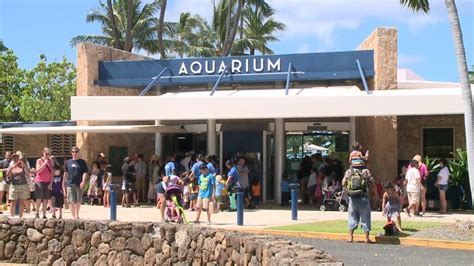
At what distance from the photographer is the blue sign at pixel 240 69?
74.5ft

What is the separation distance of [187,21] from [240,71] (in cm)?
3655

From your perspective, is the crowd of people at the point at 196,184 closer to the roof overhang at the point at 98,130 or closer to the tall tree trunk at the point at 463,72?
the roof overhang at the point at 98,130

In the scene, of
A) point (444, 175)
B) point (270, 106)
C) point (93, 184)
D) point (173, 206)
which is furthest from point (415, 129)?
point (173, 206)

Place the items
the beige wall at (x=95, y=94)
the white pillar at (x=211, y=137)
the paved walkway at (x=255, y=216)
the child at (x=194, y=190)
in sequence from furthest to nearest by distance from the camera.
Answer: the beige wall at (x=95, y=94), the white pillar at (x=211, y=137), the child at (x=194, y=190), the paved walkway at (x=255, y=216)

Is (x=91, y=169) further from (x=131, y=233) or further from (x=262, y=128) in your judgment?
(x=131, y=233)

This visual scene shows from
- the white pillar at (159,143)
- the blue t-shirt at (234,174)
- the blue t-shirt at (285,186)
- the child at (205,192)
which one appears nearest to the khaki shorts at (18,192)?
the child at (205,192)

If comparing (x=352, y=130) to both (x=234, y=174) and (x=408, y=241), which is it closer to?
(x=234, y=174)

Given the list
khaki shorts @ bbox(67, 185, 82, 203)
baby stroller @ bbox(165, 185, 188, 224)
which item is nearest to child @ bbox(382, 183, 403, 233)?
baby stroller @ bbox(165, 185, 188, 224)

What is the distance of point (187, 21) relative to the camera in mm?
59281

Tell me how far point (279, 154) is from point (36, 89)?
26.1 m

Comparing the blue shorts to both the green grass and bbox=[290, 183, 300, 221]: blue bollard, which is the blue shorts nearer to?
the green grass

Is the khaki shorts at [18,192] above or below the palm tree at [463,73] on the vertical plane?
below

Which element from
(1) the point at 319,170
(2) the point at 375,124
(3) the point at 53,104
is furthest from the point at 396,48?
(3) the point at 53,104

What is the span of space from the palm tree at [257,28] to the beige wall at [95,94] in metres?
29.6
